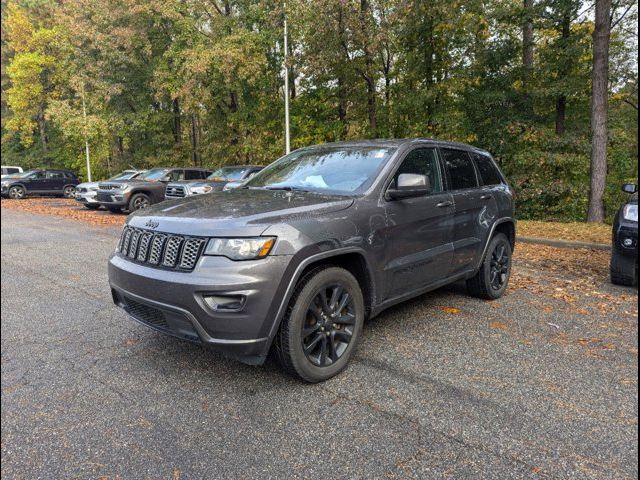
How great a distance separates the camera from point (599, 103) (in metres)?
11.0

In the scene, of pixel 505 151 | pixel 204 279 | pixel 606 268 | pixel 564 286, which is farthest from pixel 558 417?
pixel 505 151

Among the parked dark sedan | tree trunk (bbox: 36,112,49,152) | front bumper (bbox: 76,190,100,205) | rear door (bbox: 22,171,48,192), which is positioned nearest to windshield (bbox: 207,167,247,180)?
the parked dark sedan

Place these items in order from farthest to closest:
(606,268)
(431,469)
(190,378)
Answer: (606,268), (190,378), (431,469)

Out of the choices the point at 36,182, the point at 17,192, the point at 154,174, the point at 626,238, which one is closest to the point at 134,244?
the point at 626,238

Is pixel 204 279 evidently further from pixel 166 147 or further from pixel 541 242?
pixel 166 147

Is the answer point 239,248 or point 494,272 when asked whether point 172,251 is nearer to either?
point 239,248

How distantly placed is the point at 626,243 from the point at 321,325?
4223 mm

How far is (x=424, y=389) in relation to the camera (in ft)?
9.92

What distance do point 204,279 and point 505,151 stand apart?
1515 cm

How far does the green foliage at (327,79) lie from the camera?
14352 millimetres

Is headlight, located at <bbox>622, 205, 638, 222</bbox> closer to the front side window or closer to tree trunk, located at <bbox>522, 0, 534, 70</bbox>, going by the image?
the front side window

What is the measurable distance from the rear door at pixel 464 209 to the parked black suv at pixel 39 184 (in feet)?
78.2

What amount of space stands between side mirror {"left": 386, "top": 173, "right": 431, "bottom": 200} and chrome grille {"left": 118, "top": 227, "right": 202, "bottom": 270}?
158cm

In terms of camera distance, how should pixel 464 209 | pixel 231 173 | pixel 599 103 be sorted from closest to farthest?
pixel 464 209, pixel 599 103, pixel 231 173
